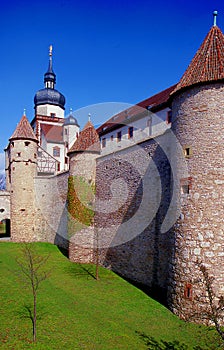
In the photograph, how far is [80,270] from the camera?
16016 millimetres

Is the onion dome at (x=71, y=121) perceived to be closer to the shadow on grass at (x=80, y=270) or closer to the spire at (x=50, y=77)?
the spire at (x=50, y=77)

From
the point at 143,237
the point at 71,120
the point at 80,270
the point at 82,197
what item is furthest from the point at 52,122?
the point at 143,237

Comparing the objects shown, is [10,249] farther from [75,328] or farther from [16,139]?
[75,328]

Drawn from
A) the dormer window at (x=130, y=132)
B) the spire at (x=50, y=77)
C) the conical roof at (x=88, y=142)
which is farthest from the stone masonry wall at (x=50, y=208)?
the spire at (x=50, y=77)

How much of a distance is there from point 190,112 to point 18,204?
59.8ft

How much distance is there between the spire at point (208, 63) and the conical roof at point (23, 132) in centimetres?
1678

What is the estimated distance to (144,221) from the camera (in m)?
13.7

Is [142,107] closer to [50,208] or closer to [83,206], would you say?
[50,208]

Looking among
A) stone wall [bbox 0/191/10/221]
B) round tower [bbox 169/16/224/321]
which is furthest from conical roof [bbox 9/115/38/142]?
round tower [bbox 169/16/224/321]

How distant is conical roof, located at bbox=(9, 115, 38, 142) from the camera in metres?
24.3

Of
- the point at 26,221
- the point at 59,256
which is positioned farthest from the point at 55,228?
the point at 59,256

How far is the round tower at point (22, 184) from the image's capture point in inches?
958

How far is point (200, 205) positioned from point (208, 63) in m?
4.73

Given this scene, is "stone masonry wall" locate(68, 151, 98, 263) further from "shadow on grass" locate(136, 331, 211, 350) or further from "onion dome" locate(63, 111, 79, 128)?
"onion dome" locate(63, 111, 79, 128)
